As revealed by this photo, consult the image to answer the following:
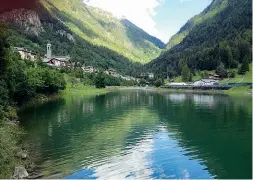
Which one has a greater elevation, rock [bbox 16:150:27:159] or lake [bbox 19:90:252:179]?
rock [bbox 16:150:27:159]

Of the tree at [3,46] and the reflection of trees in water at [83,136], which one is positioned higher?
the tree at [3,46]

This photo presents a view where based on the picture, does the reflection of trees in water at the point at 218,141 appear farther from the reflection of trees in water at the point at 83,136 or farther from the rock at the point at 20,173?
the rock at the point at 20,173

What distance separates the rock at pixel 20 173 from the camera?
82.6 feet

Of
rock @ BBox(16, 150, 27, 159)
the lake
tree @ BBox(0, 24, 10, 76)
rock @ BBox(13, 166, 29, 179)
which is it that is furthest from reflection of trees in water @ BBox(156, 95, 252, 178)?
tree @ BBox(0, 24, 10, 76)

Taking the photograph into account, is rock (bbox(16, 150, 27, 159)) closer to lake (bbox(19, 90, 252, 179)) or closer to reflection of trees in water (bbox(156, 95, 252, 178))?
lake (bbox(19, 90, 252, 179))

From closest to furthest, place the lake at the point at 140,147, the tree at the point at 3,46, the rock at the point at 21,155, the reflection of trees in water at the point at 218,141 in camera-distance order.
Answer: the lake at the point at 140,147 → the reflection of trees in water at the point at 218,141 → the rock at the point at 21,155 → the tree at the point at 3,46

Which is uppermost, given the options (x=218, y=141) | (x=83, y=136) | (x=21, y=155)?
(x=21, y=155)

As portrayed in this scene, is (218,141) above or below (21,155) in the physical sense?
below

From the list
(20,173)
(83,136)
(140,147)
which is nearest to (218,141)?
(140,147)

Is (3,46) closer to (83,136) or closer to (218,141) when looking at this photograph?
(83,136)

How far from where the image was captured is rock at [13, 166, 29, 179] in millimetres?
25191

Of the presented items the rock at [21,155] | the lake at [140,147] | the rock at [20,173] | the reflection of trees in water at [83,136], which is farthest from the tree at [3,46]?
the rock at [20,173]

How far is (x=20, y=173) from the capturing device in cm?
2553

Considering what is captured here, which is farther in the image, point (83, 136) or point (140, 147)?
point (83, 136)
